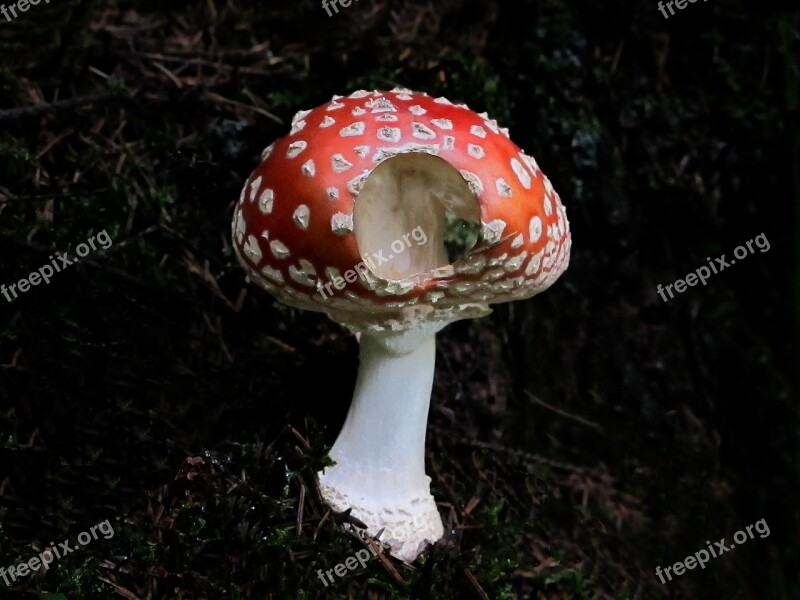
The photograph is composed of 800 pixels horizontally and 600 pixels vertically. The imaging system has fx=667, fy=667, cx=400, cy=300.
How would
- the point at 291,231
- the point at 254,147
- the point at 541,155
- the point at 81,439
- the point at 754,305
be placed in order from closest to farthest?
1. the point at 291,231
2. the point at 81,439
3. the point at 254,147
4. the point at 541,155
5. the point at 754,305

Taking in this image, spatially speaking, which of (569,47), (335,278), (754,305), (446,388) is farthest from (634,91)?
(335,278)

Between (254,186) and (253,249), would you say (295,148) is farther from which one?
(253,249)

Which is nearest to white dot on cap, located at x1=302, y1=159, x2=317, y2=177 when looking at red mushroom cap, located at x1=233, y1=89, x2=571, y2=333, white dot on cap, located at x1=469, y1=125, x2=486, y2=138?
red mushroom cap, located at x1=233, y1=89, x2=571, y2=333

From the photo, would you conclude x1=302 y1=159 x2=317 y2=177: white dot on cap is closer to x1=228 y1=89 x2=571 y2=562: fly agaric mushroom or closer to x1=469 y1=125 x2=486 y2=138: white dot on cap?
x1=228 y1=89 x2=571 y2=562: fly agaric mushroom

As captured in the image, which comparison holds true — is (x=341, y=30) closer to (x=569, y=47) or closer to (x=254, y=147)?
(x=254, y=147)

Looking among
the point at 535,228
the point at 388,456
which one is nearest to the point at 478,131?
the point at 535,228

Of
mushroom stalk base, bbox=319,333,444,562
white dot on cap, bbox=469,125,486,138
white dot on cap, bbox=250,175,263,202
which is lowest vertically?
mushroom stalk base, bbox=319,333,444,562
